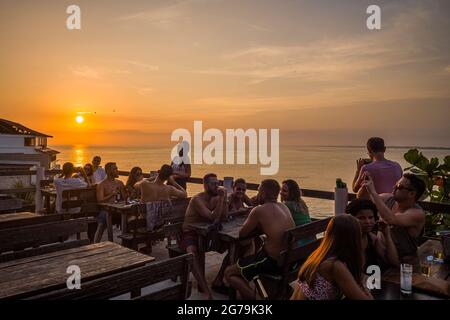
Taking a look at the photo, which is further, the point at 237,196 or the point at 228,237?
the point at 237,196

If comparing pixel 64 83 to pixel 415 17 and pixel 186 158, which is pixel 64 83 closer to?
pixel 186 158

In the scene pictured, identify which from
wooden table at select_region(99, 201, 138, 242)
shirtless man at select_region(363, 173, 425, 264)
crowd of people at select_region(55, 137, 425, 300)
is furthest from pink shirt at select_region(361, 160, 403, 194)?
wooden table at select_region(99, 201, 138, 242)

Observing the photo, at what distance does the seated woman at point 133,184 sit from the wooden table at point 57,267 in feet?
11.0

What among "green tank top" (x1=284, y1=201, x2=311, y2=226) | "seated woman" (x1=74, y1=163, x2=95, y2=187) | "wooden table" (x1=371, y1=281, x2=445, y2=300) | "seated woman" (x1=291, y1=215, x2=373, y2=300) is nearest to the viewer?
"seated woman" (x1=291, y1=215, x2=373, y2=300)

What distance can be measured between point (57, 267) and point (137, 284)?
132 centimetres

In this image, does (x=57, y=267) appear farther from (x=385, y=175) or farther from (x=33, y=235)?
(x=385, y=175)

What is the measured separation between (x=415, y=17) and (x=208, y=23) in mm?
5111

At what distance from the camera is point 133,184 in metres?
7.29

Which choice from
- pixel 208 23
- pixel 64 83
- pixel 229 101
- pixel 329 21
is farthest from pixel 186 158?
pixel 229 101

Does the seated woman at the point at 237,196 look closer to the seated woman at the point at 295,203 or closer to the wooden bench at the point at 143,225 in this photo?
the wooden bench at the point at 143,225

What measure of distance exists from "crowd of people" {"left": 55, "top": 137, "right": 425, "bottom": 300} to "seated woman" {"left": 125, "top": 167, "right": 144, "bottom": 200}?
0.47m

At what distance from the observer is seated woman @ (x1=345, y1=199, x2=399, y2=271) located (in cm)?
310

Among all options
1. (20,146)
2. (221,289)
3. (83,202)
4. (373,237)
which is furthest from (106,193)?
(20,146)
